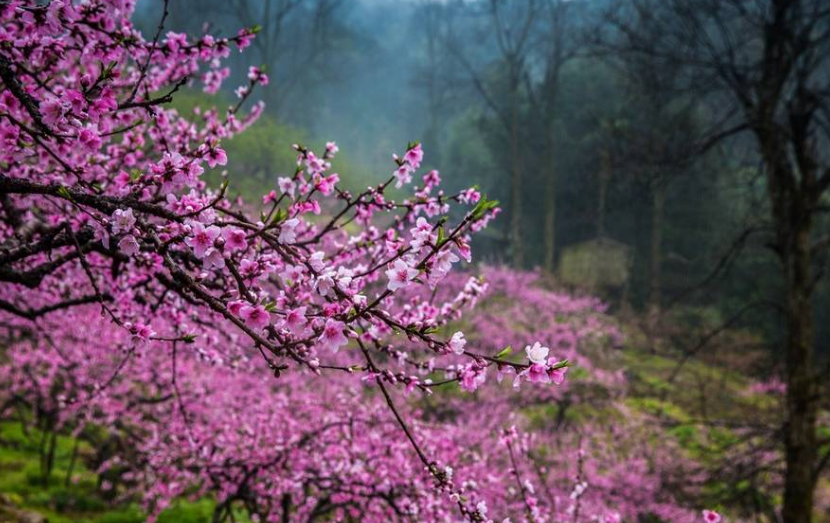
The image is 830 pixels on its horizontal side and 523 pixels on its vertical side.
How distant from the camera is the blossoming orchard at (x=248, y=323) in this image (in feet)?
5.97

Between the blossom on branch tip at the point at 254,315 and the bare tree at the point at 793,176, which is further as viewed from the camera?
the bare tree at the point at 793,176

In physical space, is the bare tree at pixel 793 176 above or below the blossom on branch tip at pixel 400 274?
above

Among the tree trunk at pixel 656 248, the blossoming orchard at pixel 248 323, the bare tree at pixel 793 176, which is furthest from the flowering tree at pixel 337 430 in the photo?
the tree trunk at pixel 656 248

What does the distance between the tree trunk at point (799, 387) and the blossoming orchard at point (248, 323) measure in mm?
1069

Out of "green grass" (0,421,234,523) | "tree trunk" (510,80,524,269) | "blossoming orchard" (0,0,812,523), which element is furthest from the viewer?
"tree trunk" (510,80,524,269)

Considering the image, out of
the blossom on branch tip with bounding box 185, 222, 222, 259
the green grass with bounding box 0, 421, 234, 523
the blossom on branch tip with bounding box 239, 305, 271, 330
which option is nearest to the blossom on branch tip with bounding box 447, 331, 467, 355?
the blossom on branch tip with bounding box 239, 305, 271, 330

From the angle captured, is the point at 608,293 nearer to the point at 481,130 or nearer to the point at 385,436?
the point at 481,130

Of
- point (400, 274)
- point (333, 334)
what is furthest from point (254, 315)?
point (400, 274)

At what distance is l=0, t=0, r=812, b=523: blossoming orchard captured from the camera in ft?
5.97

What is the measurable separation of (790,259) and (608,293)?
58.1 feet

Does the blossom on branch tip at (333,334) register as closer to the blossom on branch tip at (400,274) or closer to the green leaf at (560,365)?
the blossom on branch tip at (400,274)

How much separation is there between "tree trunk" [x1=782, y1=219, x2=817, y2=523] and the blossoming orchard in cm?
107

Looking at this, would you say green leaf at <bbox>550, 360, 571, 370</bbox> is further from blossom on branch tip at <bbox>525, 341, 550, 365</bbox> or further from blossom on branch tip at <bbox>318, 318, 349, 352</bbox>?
blossom on branch tip at <bbox>318, 318, 349, 352</bbox>

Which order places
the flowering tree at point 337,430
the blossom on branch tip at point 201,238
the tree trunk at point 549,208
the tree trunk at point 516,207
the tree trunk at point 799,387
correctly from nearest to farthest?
the blossom on branch tip at point 201,238 < the flowering tree at point 337,430 < the tree trunk at point 799,387 < the tree trunk at point 516,207 < the tree trunk at point 549,208
